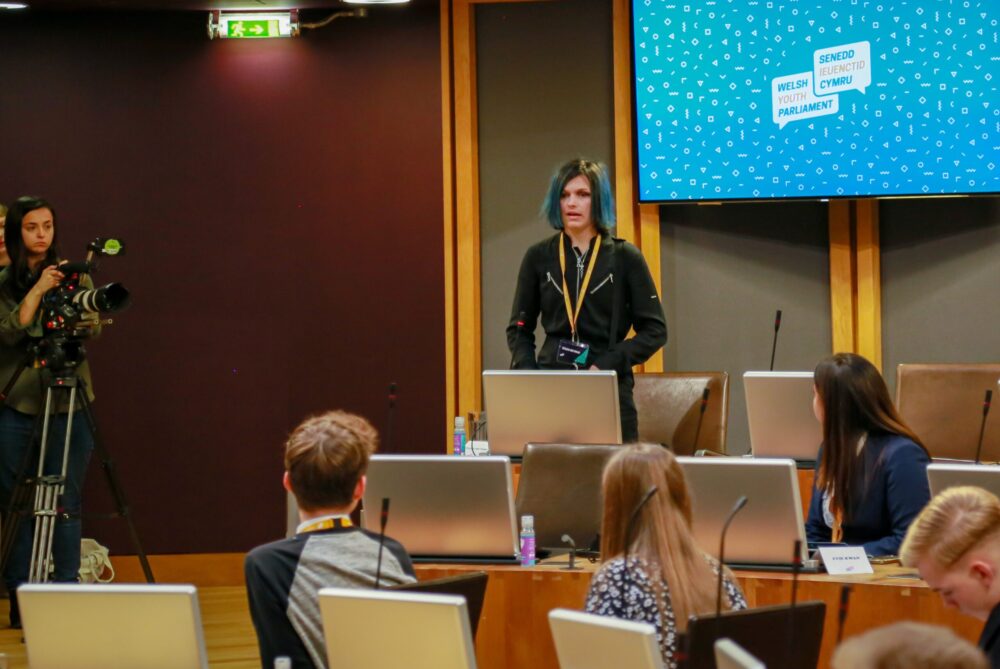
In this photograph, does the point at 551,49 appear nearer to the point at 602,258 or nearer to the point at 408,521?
the point at 602,258

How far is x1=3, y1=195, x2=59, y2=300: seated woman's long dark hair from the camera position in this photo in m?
5.25

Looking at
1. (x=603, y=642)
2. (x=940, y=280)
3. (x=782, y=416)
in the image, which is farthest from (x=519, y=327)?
(x=603, y=642)

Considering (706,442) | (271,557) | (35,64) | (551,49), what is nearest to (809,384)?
(706,442)

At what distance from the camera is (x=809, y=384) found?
439 centimetres

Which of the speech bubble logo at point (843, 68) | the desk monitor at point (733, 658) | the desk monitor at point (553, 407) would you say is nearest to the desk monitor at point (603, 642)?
the desk monitor at point (733, 658)

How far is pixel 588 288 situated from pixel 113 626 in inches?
116

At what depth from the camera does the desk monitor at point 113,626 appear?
227 cm

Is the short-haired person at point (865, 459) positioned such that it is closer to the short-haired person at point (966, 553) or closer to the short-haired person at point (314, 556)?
the short-haired person at point (966, 553)

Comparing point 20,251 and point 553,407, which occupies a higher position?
point 20,251

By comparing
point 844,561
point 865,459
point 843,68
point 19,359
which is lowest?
point 844,561

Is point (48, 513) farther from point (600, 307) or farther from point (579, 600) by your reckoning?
point (579, 600)

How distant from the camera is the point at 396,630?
2.22 meters

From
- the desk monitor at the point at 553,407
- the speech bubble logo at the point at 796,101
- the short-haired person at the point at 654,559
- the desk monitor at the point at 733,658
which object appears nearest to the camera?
the desk monitor at the point at 733,658

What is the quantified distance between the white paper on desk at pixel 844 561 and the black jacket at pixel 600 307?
166 cm
